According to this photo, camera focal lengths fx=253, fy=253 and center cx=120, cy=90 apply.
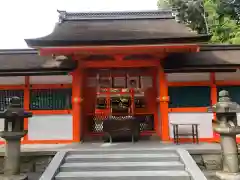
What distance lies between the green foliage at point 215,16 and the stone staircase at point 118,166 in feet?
24.4

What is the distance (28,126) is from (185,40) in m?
5.72

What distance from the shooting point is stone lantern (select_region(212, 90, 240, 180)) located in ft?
19.9

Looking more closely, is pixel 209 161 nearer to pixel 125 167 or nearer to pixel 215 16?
pixel 125 167

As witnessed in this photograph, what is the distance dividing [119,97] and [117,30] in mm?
2509

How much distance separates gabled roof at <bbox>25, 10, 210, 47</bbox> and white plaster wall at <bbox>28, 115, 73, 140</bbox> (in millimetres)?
2553

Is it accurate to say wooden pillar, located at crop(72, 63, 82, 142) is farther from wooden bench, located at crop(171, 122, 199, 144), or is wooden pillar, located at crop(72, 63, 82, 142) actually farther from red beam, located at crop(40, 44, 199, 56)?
wooden bench, located at crop(171, 122, 199, 144)

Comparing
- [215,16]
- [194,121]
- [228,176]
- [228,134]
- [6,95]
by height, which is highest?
[215,16]

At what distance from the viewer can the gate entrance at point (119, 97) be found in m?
9.57

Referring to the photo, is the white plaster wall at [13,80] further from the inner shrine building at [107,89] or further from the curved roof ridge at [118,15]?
the curved roof ridge at [118,15]

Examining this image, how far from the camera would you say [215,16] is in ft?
71.3

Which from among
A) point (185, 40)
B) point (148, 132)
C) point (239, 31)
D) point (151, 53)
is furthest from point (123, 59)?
point (239, 31)

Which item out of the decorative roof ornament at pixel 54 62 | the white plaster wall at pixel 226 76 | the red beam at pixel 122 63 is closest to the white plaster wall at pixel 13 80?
A: the decorative roof ornament at pixel 54 62

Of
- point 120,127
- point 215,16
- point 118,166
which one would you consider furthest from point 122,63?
point 215,16

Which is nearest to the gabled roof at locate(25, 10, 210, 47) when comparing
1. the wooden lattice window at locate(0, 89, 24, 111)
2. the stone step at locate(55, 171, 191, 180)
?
the wooden lattice window at locate(0, 89, 24, 111)
